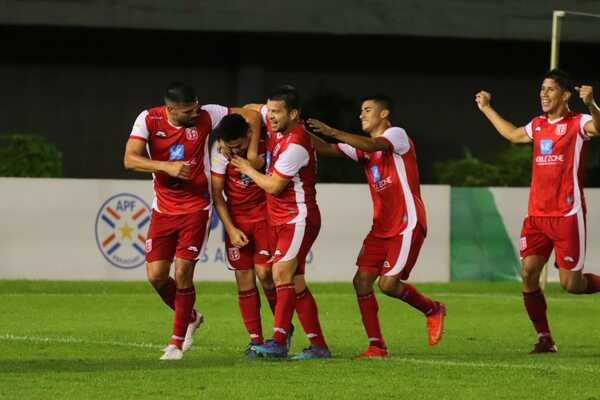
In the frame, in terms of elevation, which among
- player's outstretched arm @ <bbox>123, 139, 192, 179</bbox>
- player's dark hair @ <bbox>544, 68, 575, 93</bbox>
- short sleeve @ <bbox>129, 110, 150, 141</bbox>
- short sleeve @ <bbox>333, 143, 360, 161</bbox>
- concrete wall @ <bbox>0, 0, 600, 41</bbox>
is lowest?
player's outstretched arm @ <bbox>123, 139, 192, 179</bbox>

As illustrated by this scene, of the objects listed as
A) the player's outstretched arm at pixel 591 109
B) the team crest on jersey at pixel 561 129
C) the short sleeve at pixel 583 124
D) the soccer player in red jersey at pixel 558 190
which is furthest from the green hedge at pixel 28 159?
the player's outstretched arm at pixel 591 109

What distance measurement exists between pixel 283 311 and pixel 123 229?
970 centimetres

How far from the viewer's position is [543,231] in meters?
12.3

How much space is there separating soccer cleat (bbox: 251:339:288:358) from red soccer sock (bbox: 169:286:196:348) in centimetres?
64

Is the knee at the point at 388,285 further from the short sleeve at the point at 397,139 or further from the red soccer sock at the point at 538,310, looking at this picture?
the red soccer sock at the point at 538,310

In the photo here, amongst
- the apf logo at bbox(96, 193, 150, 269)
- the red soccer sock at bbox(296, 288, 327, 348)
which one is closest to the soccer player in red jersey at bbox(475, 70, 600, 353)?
the red soccer sock at bbox(296, 288, 327, 348)

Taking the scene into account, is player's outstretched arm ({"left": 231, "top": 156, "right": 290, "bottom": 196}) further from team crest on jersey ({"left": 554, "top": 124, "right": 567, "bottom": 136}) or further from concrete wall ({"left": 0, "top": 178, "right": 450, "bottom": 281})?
concrete wall ({"left": 0, "top": 178, "right": 450, "bottom": 281})

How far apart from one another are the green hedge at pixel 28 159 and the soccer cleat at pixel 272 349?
15.2 m

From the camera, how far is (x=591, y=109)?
1177 cm

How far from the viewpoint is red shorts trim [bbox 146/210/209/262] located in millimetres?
11734

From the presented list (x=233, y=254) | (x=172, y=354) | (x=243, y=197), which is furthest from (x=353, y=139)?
(x=172, y=354)

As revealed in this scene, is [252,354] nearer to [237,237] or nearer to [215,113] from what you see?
[237,237]

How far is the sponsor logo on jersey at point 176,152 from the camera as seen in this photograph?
1172 centimetres

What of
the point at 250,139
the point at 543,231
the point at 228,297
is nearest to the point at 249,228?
the point at 250,139
